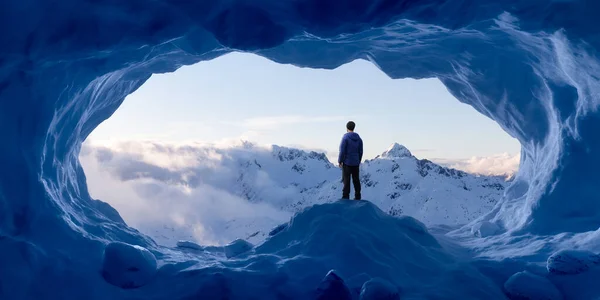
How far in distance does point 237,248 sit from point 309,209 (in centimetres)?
208

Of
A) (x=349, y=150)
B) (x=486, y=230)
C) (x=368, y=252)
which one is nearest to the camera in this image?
(x=368, y=252)

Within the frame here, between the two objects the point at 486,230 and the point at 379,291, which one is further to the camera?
the point at 486,230

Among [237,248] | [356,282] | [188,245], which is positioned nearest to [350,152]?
[356,282]

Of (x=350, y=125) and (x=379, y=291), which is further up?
(x=350, y=125)

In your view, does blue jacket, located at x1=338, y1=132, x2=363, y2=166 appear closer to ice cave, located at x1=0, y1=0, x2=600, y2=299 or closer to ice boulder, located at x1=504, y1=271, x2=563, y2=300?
ice cave, located at x1=0, y1=0, x2=600, y2=299

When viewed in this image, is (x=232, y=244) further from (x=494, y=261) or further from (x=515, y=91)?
(x=515, y=91)

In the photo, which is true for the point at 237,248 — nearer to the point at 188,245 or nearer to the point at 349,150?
the point at 188,245

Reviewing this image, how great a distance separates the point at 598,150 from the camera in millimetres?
8602

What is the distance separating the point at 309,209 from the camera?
825cm

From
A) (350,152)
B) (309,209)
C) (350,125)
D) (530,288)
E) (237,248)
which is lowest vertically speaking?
(530,288)

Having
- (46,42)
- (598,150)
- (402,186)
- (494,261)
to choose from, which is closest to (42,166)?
(46,42)

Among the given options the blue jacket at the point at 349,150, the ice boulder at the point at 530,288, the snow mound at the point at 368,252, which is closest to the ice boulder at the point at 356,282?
the snow mound at the point at 368,252

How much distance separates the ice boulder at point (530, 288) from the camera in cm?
605

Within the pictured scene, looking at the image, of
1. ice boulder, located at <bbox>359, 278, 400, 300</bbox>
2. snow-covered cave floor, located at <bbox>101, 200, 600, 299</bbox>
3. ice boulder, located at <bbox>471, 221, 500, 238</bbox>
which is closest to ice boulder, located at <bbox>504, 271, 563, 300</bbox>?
snow-covered cave floor, located at <bbox>101, 200, 600, 299</bbox>
